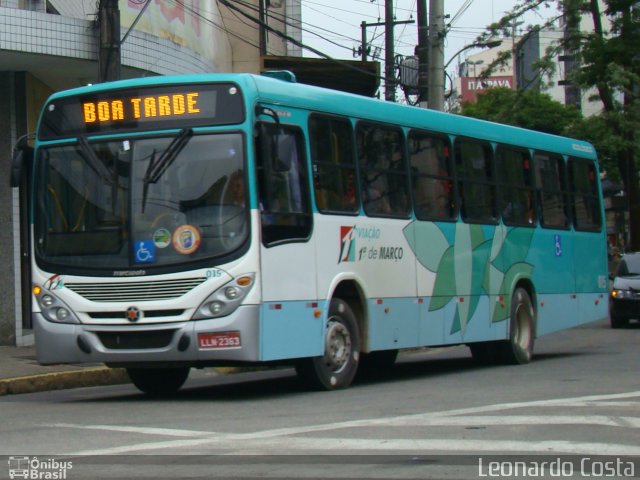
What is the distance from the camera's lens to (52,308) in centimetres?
1172

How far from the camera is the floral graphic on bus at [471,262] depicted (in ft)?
47.3

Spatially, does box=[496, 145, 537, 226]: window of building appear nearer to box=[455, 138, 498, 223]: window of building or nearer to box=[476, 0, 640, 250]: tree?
box=[455, 138, 498, 223]: window of building

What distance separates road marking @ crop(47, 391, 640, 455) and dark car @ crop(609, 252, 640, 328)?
15.8m

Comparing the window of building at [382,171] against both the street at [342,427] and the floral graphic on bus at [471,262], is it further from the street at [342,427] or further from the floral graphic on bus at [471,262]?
the street at [342,427]

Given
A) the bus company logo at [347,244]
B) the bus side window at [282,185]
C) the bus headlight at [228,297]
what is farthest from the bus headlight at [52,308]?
the bus company logo at [347,244]

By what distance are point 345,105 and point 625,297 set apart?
14.6m

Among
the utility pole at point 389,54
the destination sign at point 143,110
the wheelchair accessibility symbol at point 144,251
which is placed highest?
the utility pole at point 389,54

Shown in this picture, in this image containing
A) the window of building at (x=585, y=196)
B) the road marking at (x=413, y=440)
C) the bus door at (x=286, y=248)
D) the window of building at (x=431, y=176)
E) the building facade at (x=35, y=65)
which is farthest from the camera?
the window of building at (x=585, y=196)

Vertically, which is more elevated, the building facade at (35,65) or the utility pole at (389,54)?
the utility pole at (389,54)

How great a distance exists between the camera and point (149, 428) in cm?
933

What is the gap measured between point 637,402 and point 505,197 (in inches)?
251

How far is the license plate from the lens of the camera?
35.8 ft

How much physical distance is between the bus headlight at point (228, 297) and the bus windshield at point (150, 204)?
0.97ft

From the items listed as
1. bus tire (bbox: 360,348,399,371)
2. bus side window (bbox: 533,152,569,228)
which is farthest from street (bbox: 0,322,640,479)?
bus side window (bbox: 533,152,569,228)
